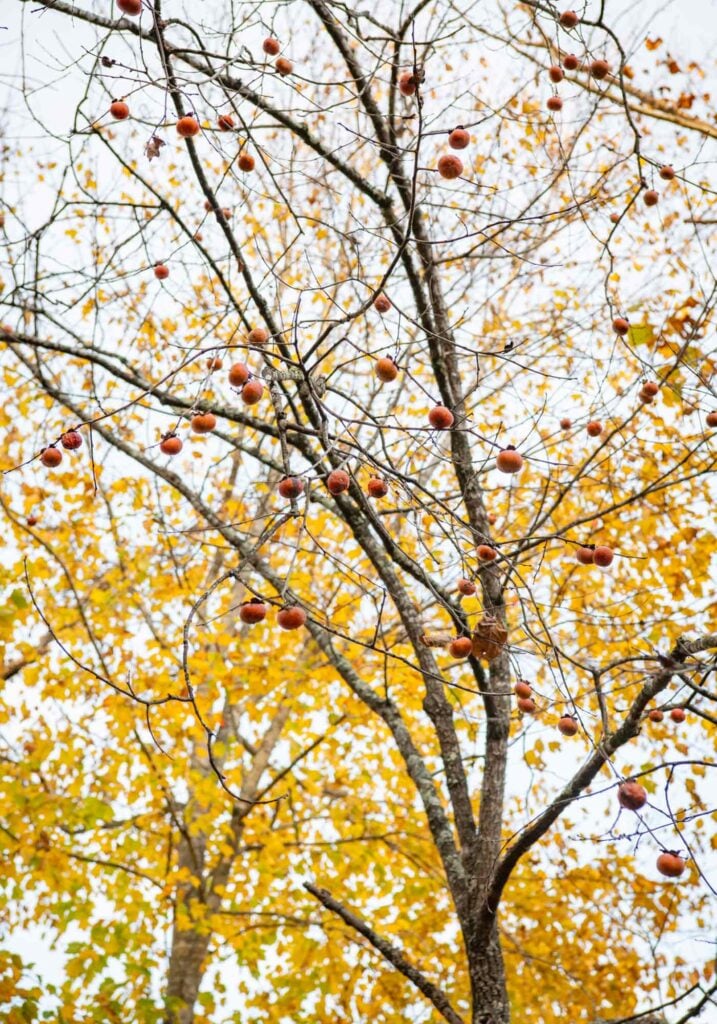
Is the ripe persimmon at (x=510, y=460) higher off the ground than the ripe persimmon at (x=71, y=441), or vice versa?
the ripe persimmon at (x=510, y=460)

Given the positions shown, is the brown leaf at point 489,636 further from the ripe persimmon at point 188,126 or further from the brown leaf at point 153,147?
the brown leaf at point 153,147

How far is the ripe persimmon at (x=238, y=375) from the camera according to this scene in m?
1.86

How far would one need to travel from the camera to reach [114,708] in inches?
197

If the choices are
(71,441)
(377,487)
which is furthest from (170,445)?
(377,487)

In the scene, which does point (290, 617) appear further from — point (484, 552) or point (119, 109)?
point (119, 109)

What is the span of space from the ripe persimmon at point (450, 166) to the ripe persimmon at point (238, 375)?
0.79 m

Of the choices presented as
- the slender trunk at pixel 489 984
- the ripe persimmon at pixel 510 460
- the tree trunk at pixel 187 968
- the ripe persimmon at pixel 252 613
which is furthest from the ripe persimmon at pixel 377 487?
the tree trunk at pixel 187 968

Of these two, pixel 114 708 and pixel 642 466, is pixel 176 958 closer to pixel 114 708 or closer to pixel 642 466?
pixel 114 708

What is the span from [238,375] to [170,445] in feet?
0.96

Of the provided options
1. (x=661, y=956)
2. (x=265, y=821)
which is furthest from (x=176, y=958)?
(x=661, y=956)

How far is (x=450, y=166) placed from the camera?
207cm

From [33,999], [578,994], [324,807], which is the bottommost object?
[33,999]

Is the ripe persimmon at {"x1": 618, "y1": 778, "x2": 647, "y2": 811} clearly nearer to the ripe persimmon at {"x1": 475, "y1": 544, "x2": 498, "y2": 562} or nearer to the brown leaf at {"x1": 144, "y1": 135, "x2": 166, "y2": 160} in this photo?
the ripe persimmon at {"x1": 475, "y1": 544, "x2": 498, "y2": 562}

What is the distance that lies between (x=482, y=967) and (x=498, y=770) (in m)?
0.75
